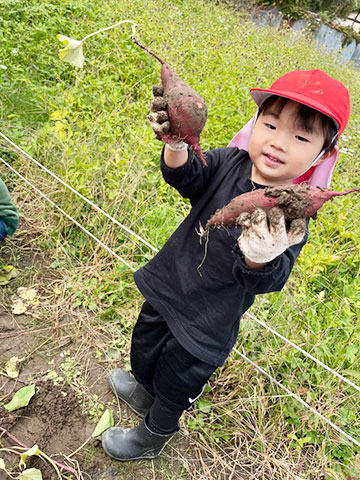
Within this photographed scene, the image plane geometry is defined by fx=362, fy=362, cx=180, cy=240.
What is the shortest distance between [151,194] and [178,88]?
147 cm

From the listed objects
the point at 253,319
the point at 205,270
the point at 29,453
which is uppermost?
the point at 205,270

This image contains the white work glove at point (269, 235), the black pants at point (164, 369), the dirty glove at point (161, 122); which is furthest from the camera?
the black pants at point (164, 369)

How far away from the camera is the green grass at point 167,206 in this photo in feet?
5.71

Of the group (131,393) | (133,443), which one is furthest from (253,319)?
(133,443)

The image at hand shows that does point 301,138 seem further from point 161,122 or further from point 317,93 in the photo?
point 161,122

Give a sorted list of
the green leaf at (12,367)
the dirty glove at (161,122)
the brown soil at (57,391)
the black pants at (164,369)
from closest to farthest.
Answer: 1. the dirty glove at (161,122)
2. the black pants at (164,369)
3. the brown soil at (57,391)
4. the green leaf at (12,367)

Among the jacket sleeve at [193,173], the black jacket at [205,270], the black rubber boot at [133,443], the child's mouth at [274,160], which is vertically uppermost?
the child's mouth at [274,160]

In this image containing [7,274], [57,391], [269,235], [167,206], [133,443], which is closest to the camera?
[269,235]

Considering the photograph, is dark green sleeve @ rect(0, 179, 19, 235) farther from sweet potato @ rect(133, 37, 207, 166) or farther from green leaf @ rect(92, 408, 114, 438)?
sweet potato @ rect(133, 37, 207, 166)

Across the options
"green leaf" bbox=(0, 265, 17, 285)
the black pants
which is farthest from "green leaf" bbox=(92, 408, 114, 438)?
"green leaf" bbox=(0, 265, 17, 285)

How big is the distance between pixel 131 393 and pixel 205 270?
854 millimetres

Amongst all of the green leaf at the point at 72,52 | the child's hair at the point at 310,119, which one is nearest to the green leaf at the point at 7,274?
the green leaf at the point at 72,52

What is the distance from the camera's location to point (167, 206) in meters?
2.40

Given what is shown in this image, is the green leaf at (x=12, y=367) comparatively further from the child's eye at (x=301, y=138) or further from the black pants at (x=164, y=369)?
the child's eye at (x=301, y=138)
